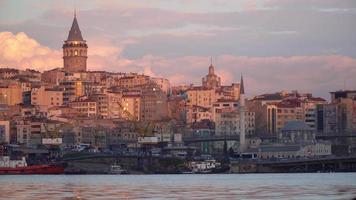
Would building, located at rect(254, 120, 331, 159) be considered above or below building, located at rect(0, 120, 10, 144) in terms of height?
below

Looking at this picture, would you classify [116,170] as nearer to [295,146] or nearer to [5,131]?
[295,146]

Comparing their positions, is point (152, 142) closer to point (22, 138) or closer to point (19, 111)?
point (22, 138)

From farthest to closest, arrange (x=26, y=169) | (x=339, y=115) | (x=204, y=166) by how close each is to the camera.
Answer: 1. (x=339, y=115)
2. (x=204, y=166)
3. (x=26, y=169)

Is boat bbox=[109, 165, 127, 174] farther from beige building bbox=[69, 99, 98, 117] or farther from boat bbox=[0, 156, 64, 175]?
beige building bbox=[69, 99, 98, 117]

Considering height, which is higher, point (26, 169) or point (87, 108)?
point (87, 108)

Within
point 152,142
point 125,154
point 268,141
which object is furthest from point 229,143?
point 125,154

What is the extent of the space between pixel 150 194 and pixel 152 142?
89827 millimetres

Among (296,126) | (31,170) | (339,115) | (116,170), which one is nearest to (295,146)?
(296,126)

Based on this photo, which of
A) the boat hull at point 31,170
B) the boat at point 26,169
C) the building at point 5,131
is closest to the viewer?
the boat hull at point 31,170

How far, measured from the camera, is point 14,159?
149m

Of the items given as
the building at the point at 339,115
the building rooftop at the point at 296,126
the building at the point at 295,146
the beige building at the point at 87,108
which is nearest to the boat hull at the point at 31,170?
the building at the point at 295,146

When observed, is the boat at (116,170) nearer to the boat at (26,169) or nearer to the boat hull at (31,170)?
the boat at (26,169)

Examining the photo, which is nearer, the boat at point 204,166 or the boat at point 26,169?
the boat at point 26,169

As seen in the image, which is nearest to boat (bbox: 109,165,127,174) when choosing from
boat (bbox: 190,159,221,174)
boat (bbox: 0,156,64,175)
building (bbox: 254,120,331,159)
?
boat (bbox: 0,156,64,175)
